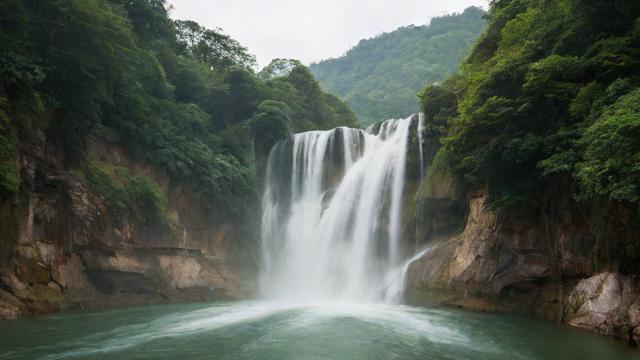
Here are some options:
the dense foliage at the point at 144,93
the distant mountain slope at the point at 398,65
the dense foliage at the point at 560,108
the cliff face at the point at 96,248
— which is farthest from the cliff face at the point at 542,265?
the distant mountain slope at the point at 398,65

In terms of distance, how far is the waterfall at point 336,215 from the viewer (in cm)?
2100

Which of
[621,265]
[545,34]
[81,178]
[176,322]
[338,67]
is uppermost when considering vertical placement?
[338,67]

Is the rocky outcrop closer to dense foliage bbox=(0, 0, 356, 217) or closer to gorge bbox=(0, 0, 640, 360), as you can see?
gorge bbox=(0, 0, 640, 360)

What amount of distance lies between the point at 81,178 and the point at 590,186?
1589 cm

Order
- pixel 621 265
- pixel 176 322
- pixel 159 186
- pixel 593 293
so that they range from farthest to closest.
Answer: pixel 159 186 → pixel 176 322 → pixel 593 293 → pixel 621 265

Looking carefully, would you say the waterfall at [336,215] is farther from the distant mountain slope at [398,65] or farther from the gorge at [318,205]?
the distant mountain slope at [398,65]

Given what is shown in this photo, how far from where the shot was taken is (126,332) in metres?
11.0

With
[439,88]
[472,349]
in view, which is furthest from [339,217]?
[472,349]

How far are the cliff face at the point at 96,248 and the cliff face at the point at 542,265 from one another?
32.5 ft

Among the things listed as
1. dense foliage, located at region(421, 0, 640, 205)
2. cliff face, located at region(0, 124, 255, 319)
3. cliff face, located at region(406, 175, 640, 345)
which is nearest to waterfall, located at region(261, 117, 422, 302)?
cliff face, located at region(406, 175, 640, 345)

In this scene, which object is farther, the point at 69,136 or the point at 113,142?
the point at 113,142

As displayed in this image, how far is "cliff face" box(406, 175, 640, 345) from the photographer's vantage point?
993cm

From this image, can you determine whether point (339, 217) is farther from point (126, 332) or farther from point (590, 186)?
point (590, 186)

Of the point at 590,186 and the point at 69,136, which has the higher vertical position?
the point at 69,136
